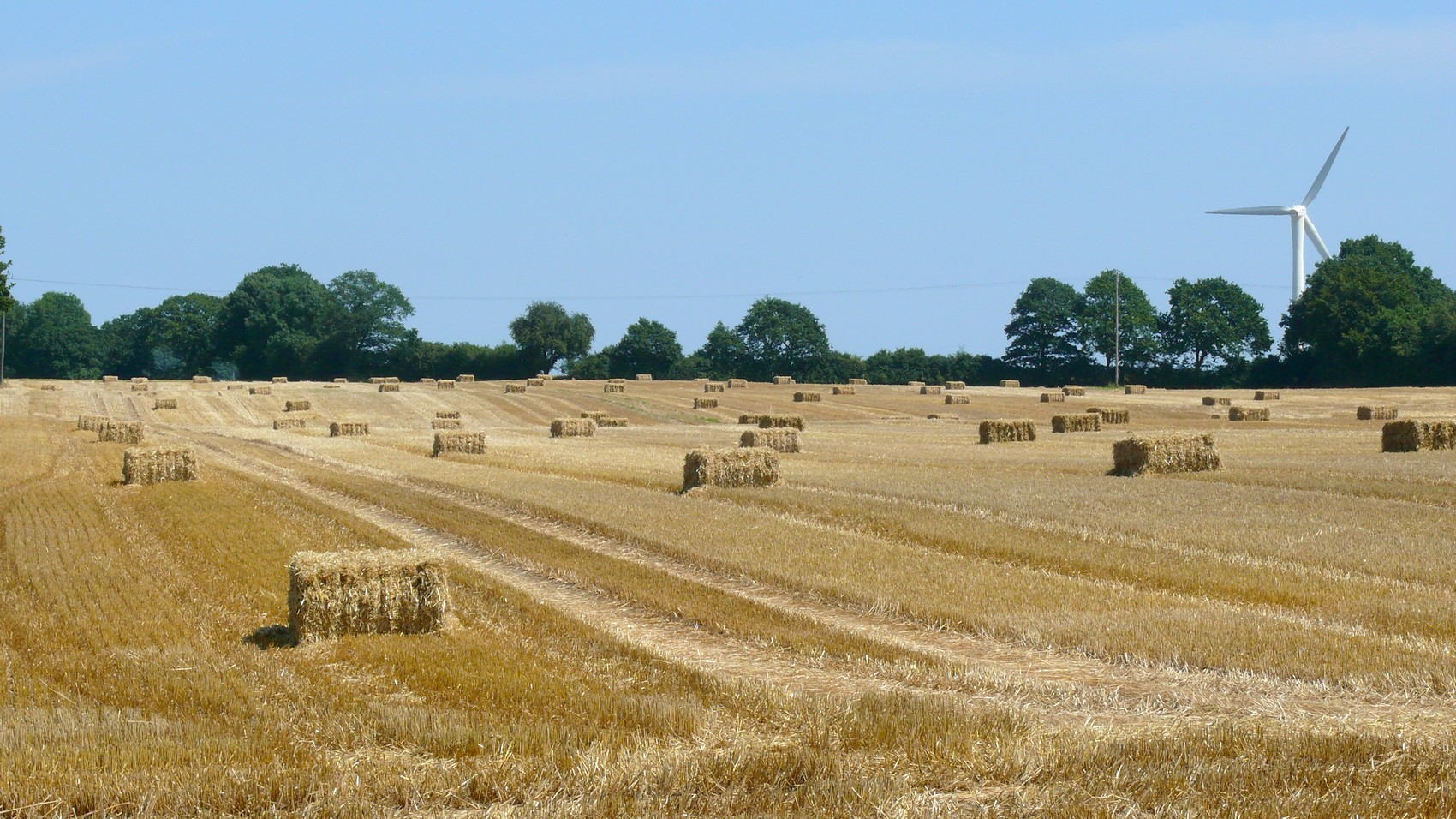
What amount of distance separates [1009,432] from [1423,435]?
43.3 feet

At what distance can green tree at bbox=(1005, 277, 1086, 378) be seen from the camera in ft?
392

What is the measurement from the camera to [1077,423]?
1921 inches

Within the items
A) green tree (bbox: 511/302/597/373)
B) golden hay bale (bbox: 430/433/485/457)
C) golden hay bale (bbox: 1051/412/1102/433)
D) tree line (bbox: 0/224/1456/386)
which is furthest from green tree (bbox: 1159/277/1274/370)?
golden hay bale (bbox: 430/433/485/457)

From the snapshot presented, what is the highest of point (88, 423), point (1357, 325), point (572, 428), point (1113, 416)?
point (1357, 325)

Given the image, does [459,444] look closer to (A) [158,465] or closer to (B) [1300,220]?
(A) [158,465]

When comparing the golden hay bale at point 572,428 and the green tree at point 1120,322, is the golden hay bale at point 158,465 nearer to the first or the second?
the golden hay bale at point 572,428

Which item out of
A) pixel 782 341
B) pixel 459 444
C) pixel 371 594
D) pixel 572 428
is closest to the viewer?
pixel 371 594

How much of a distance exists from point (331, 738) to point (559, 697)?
1817 mm

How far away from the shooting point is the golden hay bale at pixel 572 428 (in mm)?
50406

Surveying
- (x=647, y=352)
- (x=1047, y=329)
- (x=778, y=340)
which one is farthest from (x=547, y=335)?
(x=1047, y=329)

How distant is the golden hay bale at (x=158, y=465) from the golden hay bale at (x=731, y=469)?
11.8m

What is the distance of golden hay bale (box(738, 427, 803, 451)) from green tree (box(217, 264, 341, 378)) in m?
93.0

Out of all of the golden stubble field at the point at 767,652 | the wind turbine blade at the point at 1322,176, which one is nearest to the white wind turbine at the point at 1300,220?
the wind turbine blade at the point at 1322,176

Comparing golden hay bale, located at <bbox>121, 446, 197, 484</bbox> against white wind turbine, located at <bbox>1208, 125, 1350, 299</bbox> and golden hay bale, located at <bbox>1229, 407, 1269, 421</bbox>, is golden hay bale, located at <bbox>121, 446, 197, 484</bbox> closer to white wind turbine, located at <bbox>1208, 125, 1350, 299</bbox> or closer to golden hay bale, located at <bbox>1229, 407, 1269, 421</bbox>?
golden hay bale, located at <bbox>1229, 407, 1269, 421</bbox>
